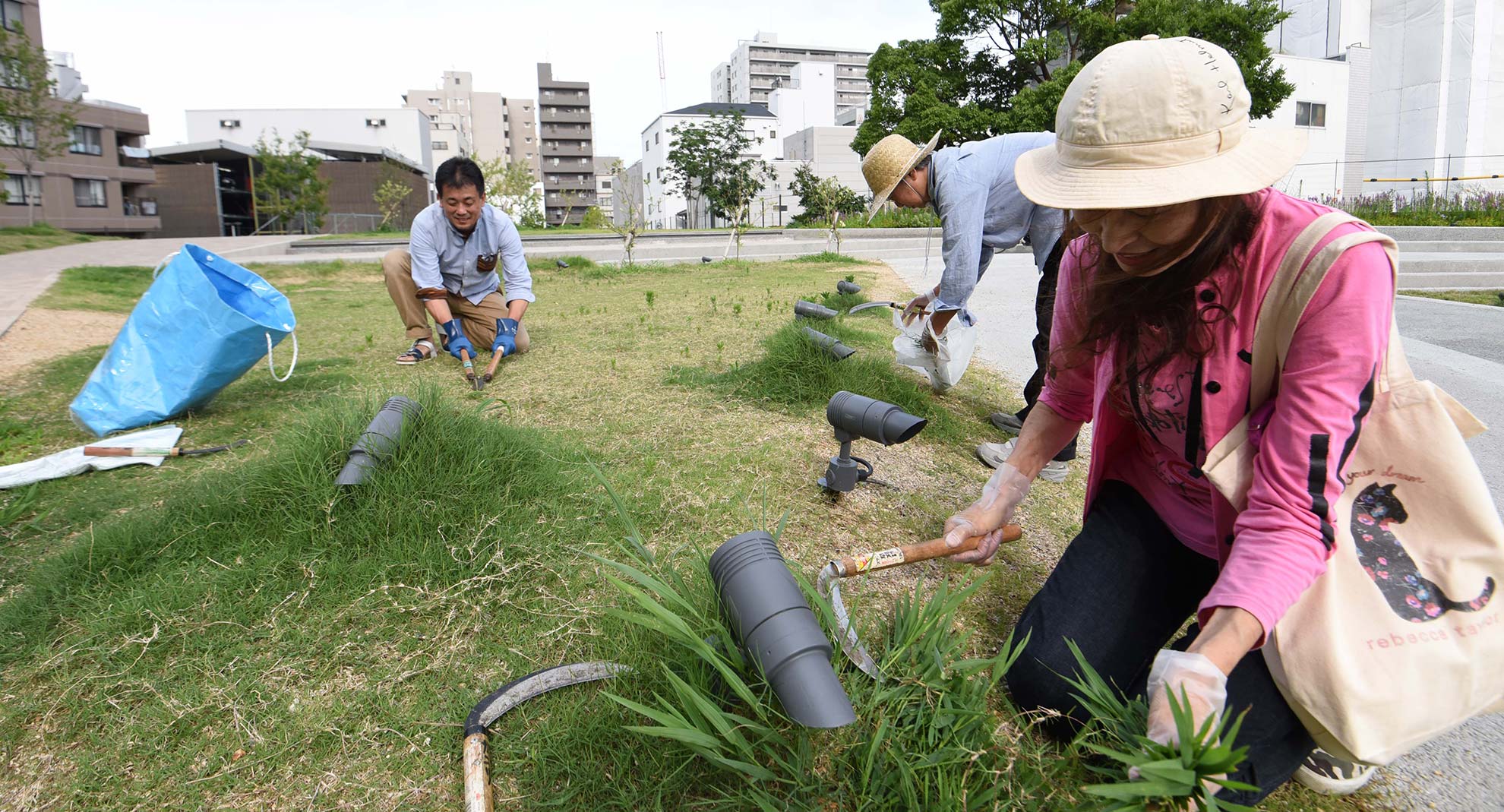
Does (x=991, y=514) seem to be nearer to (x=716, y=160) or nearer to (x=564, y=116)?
(x=716, y=160)

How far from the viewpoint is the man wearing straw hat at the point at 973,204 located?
303 centimetres

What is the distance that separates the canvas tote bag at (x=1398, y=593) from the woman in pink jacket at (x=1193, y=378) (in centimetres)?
6

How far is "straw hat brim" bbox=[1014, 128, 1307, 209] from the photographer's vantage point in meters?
1.11

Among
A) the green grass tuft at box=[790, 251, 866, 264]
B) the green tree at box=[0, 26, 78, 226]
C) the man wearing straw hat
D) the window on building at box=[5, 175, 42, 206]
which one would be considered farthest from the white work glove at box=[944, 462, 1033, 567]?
the window on building at box=[5, 175, 42, 206]

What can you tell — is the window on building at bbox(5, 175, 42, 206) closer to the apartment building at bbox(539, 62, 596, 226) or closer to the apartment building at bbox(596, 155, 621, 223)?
the apartment building at bbox(539, 62, 596, 226)

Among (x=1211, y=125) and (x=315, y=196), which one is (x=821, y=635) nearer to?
(x=1211, y=125)

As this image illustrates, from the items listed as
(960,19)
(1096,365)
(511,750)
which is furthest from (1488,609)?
(960,19)

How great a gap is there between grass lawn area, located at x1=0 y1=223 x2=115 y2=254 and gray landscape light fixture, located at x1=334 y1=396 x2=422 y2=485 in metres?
14.5

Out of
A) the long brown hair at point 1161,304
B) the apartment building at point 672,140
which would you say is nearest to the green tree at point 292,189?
the apartment building at point 672,140

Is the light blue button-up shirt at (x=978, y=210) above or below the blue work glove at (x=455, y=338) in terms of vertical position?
above

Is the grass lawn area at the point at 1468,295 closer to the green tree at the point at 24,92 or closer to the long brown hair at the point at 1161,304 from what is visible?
the long brown hair at the point at 1161,304

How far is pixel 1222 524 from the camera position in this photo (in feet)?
4.34

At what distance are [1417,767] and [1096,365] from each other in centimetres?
97

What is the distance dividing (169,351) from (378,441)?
5.93 feet
